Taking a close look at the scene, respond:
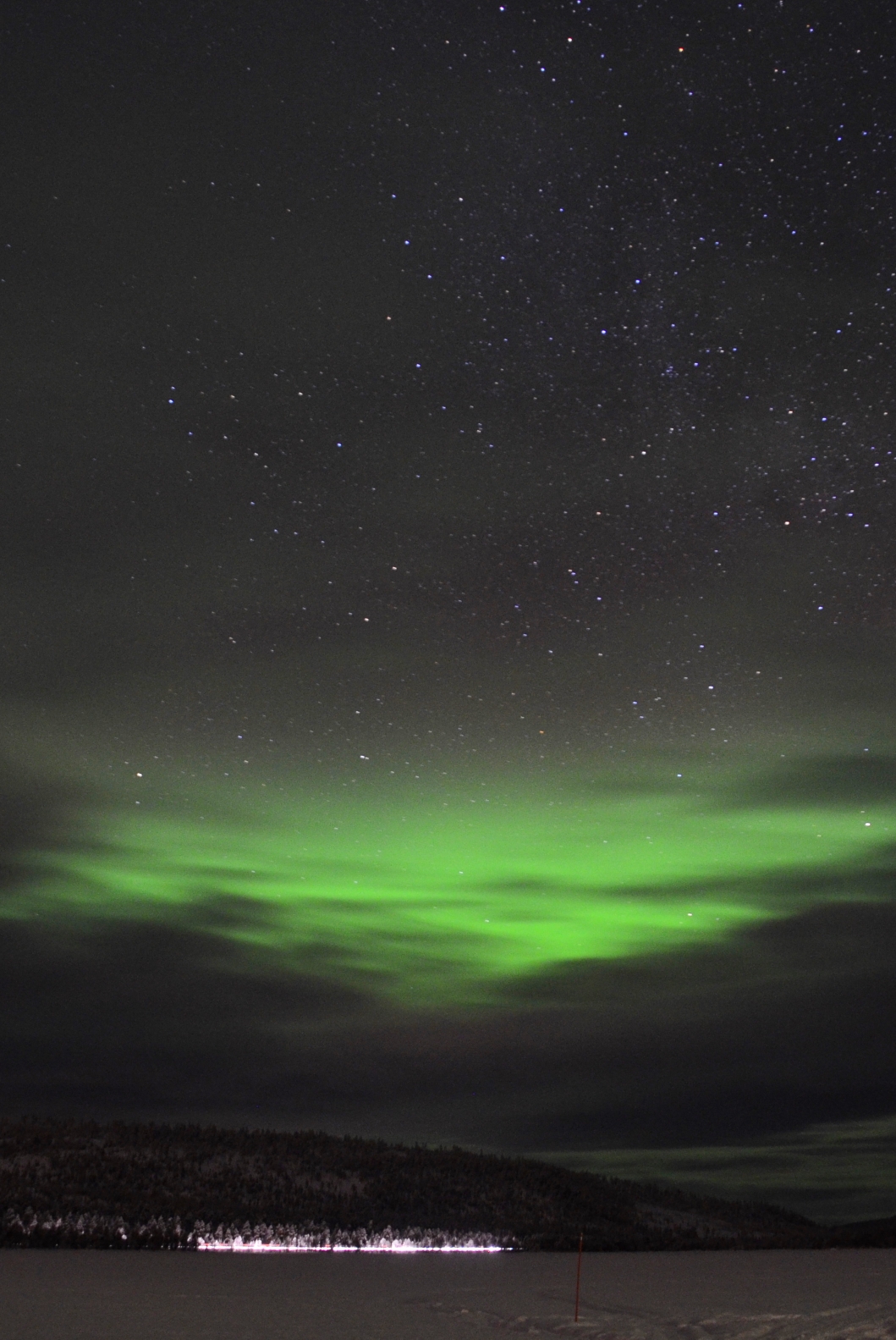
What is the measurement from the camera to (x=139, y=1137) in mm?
101250

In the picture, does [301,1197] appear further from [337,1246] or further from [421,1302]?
[421,1302]

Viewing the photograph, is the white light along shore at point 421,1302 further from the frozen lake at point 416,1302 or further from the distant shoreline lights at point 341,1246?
the distant shoreline lights at point 341,1246

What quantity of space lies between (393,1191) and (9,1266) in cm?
7049

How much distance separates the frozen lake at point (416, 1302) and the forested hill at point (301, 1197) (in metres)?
31.6

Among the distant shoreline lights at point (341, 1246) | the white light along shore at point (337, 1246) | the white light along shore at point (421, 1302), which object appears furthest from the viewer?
the distant shoreline lights at point (341, 1246)

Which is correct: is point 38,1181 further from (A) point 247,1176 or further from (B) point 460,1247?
(B) point 460,1247

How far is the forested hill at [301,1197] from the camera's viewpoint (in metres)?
80.8

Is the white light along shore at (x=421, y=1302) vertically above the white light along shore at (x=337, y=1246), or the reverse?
the white light along shore at (x=421, y=1302)

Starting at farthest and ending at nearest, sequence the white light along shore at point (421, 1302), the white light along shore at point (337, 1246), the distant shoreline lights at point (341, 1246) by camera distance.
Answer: the distant shoreline lights at point (341, 1246) < the white light along shore at point (337, 1246) < the white light along shore at point (421, 1302)

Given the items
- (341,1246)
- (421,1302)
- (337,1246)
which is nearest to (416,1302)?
(421,1302)

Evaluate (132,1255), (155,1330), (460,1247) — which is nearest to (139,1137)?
(460,1247)

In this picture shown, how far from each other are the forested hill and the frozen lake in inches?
1243

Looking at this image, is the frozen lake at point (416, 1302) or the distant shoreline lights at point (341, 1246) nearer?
the frozen lake at point (416, 1302)

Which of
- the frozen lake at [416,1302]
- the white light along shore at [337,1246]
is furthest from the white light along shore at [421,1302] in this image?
the white light along shore at [337,1246]
